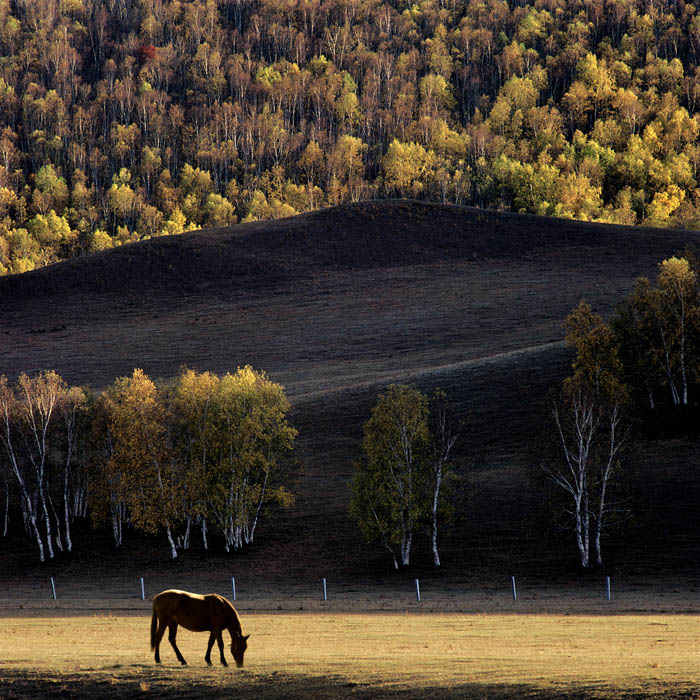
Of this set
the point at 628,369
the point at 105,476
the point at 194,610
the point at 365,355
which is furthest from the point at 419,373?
the point at 194,610

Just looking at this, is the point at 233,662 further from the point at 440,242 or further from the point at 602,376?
the point at 440,242

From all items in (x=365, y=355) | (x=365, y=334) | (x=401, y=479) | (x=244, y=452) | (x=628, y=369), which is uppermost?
(x=365, y=334)

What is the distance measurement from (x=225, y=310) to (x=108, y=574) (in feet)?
243

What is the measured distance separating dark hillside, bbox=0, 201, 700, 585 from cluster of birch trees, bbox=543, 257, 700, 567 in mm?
4257

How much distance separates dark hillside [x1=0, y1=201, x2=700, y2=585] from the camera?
58000mm

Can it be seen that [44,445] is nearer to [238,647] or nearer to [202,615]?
[202,615]

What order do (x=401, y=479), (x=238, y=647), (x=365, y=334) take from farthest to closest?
(x=365, y=334), (x=401, y=479), (x=238, y=647)

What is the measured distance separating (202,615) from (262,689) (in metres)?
2.37

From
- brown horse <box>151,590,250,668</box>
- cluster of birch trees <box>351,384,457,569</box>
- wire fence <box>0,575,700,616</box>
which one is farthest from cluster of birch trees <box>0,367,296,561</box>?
brown horse <box>151,590,250,668</box>

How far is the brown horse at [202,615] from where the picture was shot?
799 inches

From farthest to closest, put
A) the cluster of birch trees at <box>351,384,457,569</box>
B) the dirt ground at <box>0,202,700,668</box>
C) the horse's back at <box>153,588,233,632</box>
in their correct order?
the cluster of birch trees at <box>351,384,457,569</box>, the dirt ground at <box>0,202,700,668</box>, the horse's back at <box>153,588,233,632</box>

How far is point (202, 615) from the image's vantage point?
20359 millimetres

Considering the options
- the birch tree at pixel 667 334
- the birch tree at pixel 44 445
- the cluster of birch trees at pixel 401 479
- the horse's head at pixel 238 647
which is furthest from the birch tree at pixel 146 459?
the horse's head at pixel 238 647

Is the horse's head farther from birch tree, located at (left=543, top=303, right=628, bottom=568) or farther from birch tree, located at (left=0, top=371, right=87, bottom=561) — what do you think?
birch tree, located at (left=0, top=371, right=87, bottom=561)
